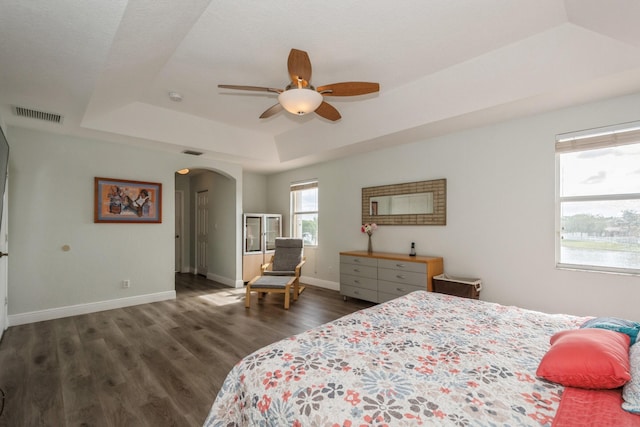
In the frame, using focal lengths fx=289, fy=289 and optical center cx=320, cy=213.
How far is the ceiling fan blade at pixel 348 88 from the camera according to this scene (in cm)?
246

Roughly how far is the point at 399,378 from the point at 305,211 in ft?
16.5

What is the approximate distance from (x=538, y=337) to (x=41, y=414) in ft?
10.3

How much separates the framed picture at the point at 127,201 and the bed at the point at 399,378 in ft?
12.8

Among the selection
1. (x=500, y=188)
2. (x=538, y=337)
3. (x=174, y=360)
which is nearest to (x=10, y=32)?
(x=174, y=360)

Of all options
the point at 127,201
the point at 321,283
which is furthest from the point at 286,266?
the point at 127,201

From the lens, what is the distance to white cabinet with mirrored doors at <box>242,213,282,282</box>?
19.2 feet

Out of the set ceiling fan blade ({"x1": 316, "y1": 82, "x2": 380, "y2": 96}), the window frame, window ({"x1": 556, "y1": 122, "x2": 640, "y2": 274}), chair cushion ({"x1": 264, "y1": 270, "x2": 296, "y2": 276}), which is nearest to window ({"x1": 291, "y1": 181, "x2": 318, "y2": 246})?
the window frame

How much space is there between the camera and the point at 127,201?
4332 mm

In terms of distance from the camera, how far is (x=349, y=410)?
101cm

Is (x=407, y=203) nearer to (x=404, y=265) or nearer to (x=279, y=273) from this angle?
(x=404, y=265)

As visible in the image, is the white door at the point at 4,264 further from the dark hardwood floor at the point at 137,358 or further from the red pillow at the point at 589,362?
the red pillow at the point at 589,362

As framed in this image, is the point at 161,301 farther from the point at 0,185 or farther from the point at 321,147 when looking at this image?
the point at 321,147

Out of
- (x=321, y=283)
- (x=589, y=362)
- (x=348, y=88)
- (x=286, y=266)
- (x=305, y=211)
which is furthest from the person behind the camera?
(x=305, y=211)

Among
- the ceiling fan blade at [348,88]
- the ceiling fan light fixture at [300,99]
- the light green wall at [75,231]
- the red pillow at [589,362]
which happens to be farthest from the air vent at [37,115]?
the red pillow at [589,362]
